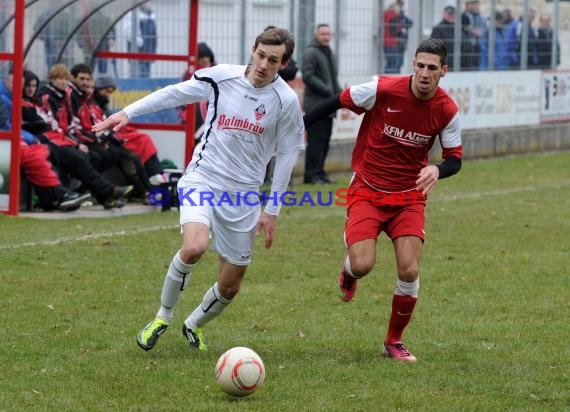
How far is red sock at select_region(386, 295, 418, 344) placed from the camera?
768 cm

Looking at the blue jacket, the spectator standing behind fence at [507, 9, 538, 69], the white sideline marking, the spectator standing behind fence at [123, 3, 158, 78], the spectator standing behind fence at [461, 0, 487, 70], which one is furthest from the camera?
the spectator standing behind fence at [507, 9, 538, 69]

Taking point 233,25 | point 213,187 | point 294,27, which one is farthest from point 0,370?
point 294,27

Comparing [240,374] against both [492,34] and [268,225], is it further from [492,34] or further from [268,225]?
[492,34]

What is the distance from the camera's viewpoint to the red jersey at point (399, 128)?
25.3 feet

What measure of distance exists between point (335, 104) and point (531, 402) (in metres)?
2.25

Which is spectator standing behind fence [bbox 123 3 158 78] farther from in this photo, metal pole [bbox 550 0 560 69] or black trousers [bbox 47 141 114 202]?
metal pole [bbox 550 0 560 69]

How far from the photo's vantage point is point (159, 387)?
675 cm

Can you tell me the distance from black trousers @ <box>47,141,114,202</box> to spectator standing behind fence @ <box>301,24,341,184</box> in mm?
4060

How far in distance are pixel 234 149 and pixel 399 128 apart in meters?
1.03

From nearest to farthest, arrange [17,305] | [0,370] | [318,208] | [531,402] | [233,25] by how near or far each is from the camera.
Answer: [531,402]
[0,370]
[17,305]
[318,208]
[233,25]

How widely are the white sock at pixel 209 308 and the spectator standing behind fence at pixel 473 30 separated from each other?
1539 cm

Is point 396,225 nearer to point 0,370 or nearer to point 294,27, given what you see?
point 0,370

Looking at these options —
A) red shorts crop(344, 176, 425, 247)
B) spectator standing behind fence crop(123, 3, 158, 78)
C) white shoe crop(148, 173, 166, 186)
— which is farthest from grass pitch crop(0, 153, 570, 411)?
spectator standing behind fence crop(123, 3, 158, 78)

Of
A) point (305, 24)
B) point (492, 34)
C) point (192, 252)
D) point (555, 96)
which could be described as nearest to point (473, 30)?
point (492, 34)
